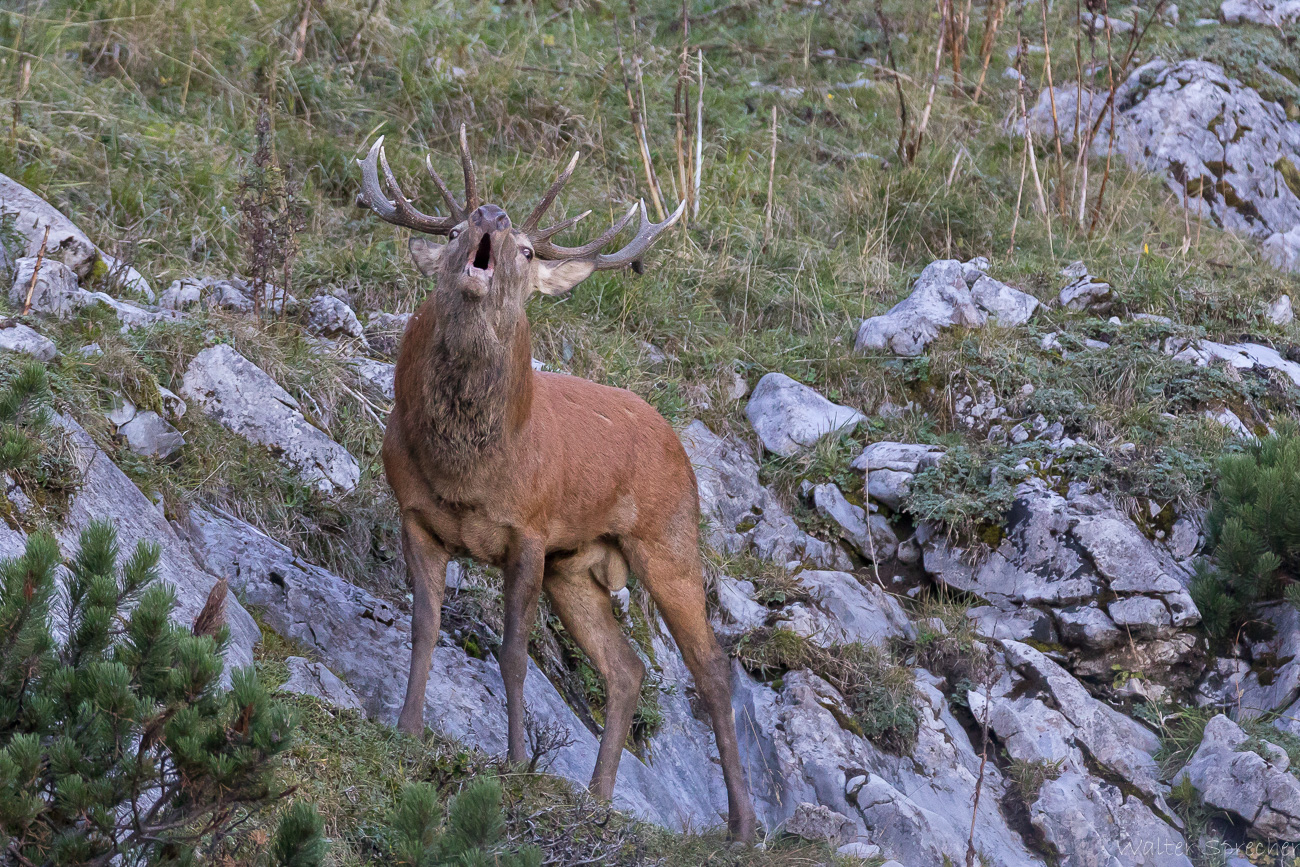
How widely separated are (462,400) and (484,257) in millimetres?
525

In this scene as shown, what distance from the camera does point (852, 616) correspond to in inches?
272

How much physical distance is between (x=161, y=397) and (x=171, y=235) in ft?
7.10

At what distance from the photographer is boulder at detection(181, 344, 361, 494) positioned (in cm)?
612

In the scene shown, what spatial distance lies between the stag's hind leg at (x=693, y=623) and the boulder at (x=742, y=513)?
136 cm

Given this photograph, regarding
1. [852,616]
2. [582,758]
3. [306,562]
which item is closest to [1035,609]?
[852,616]

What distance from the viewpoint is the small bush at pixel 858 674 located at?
625cm

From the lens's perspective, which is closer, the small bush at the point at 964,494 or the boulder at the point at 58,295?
the boulder at the point at 58,295

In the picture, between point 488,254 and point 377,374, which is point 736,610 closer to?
point 377,374

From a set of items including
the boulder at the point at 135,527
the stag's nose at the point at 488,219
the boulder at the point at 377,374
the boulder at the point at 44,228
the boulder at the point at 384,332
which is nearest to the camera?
the boulder at the point at 135,527

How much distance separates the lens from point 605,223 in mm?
9000

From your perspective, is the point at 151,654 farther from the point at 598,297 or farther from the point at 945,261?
the point at 945,261

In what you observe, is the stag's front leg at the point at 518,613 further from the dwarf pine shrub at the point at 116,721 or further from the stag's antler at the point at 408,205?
the dwarf pine shrub at the point at 116,721

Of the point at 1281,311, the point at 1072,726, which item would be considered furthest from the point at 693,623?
the point at 1281,311

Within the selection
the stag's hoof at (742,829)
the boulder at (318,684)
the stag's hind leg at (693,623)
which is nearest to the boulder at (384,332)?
the stag's hind leg at (693,623)
